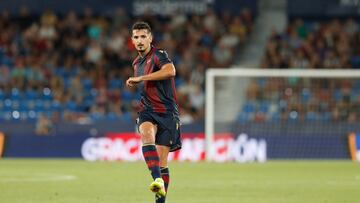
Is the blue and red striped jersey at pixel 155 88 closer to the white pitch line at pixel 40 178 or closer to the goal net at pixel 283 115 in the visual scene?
the white pitch line at pixel 40 178

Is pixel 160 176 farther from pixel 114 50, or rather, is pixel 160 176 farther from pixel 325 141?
pixel 114 50

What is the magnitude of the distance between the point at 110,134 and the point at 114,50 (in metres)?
4.64

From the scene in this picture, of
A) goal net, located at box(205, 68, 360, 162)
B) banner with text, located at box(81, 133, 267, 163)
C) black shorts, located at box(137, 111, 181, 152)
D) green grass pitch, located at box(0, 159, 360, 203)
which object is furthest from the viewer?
goal net, located at box(205, 68, 360, 162)

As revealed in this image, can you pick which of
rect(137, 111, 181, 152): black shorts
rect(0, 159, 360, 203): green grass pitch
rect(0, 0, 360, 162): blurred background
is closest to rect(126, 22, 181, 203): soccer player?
rect(137, 111, 181, 152): black shorts

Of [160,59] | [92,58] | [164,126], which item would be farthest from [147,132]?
[92,58]

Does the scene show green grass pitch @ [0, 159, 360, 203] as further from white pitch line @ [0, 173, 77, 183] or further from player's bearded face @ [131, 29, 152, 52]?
player's bearded face @ [131, 29, 152, 52]

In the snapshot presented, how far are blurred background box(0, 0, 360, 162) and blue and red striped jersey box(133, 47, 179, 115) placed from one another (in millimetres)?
12945

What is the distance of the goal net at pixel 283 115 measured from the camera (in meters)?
24.0

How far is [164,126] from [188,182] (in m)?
5.00

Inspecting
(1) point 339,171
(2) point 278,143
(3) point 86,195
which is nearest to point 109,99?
(2) point 278,143

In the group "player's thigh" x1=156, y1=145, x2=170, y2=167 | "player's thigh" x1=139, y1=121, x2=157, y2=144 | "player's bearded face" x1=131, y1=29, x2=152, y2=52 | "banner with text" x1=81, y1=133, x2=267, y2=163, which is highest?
"player's bearded face" x1=131, y1=29, x2=152, y2=52

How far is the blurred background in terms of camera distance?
78.9ft

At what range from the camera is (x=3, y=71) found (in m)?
26.5

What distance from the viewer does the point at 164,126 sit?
1073 cm
